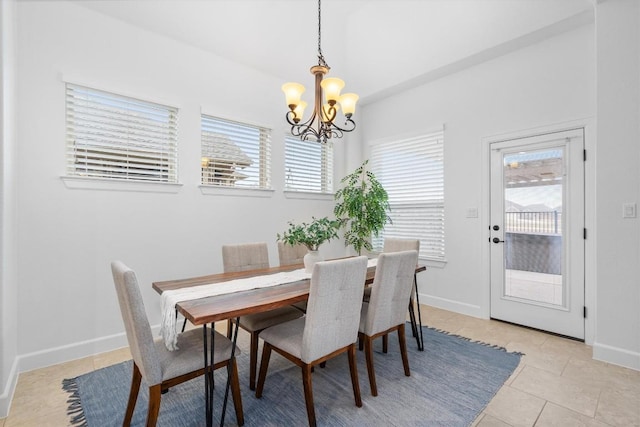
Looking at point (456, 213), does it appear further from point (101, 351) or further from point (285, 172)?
point (101, 351)

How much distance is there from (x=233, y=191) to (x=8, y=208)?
187cm

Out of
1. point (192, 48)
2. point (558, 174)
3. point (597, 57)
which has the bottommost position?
point (558, 174)

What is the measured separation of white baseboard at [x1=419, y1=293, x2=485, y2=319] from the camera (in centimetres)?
363

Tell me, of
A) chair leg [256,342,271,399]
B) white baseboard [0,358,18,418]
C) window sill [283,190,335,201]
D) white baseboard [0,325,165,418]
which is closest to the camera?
white baseboard [0,358,18,418]

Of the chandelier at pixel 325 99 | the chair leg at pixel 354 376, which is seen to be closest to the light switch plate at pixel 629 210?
the chandelier at pixel 325 99

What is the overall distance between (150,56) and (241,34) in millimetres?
1007

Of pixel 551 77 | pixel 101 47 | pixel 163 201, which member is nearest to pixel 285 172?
pixel 163 201

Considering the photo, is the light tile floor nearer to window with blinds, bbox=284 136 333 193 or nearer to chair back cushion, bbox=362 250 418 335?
chair back cushion, bbox=362 250 418 335

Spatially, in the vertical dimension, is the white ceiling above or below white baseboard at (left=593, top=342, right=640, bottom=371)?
above

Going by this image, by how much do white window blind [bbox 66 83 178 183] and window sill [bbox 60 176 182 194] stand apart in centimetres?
6

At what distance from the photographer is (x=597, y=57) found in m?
2.58

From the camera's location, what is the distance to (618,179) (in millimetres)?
2486

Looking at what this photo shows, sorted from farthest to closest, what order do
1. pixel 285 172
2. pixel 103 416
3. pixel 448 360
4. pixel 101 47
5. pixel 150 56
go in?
pixel 285 172 < pixel 150 56 < pixel 101 47 < pixel 448 360 < pixel 103 416

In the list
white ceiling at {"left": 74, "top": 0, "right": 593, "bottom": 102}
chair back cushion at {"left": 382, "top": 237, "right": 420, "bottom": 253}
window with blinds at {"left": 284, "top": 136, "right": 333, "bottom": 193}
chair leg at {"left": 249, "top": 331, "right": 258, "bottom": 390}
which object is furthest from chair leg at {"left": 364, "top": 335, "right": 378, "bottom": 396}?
white ceiling at {"left": 74, "top": 0, "right": 593, "bottom": 102}
